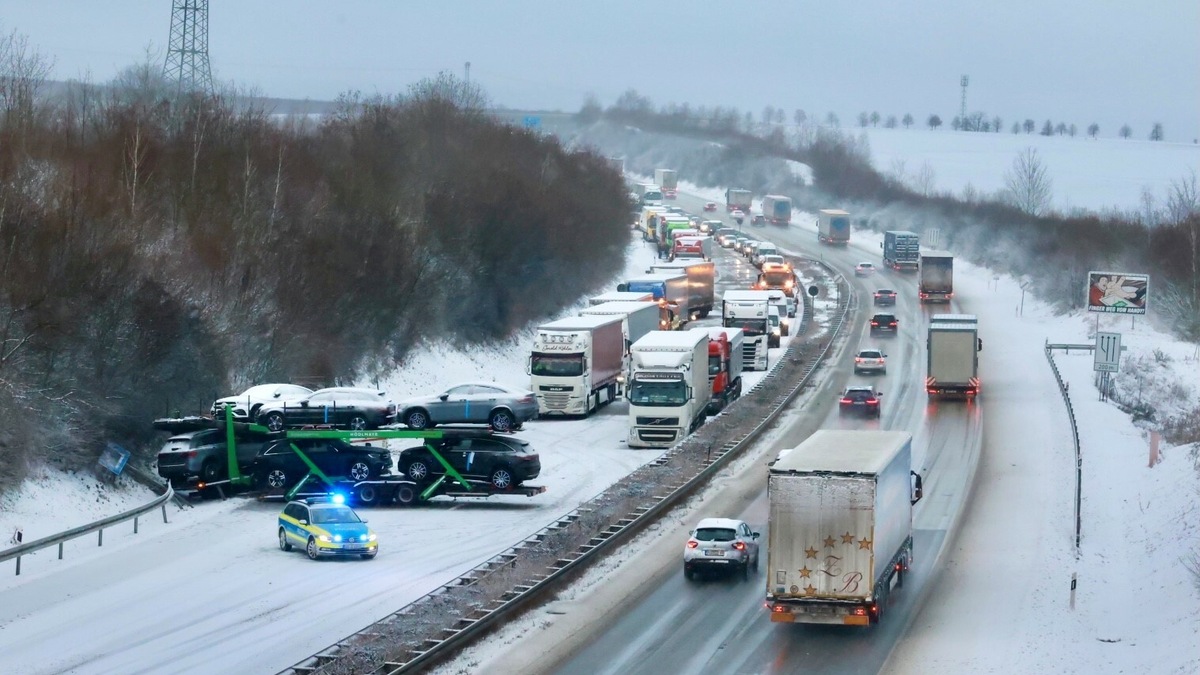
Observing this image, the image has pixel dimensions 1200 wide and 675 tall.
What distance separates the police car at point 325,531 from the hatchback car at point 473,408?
33.6ft

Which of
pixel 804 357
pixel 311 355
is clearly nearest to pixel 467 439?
pixel 311 355

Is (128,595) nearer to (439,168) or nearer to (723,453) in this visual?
(723,453)

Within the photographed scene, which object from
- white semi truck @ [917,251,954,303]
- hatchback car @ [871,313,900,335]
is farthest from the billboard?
white semi truck @ [917,251,954,303]

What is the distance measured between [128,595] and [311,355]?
928 inches

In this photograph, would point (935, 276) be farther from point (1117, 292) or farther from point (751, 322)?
point (751, 322)

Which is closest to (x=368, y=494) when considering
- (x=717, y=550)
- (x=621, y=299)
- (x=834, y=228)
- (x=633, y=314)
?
(x=717, y=550)

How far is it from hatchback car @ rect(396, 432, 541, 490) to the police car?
4.83 m

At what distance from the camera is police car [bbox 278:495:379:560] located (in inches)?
1177

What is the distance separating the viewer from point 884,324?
73312 millimetres

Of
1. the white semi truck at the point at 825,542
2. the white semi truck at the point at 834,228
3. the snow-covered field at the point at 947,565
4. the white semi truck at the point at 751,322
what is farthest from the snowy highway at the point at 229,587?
the white semi truck at the point at 834,228

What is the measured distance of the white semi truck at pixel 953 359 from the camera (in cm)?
5362

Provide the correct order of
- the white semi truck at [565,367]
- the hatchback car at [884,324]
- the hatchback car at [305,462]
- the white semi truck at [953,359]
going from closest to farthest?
the hatchback car at [305,462] < the white semi truck at [565,367] < the white semi truck at [953,359] < the hatchback car at [884,324]

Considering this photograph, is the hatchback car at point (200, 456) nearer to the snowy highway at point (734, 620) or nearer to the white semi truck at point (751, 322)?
the snowy highway at point (734, 620)

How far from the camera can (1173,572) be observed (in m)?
28.4
